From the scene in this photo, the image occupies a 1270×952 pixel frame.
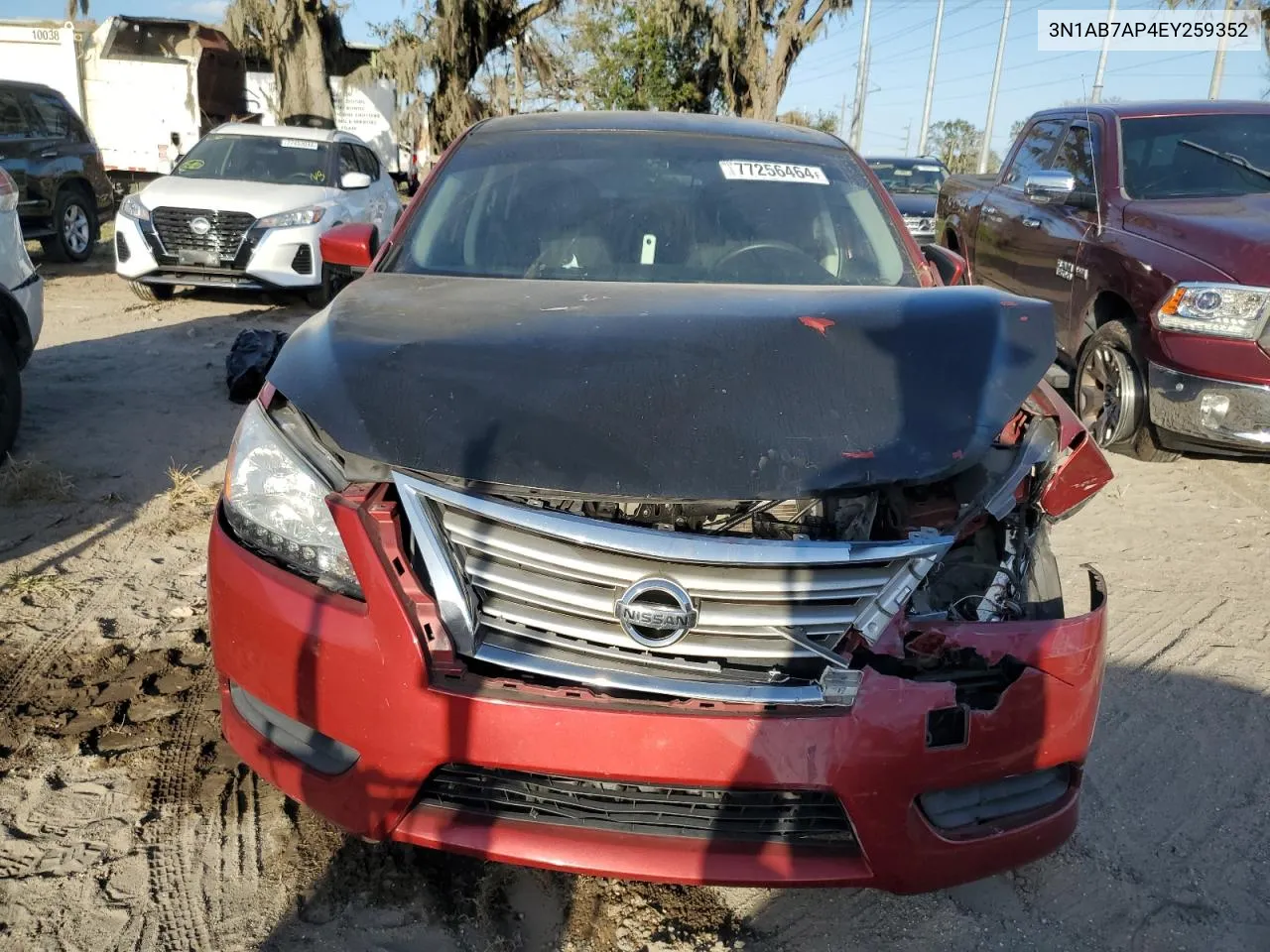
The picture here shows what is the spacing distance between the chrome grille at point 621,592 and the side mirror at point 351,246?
70.3 inches

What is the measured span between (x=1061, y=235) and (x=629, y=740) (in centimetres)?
530

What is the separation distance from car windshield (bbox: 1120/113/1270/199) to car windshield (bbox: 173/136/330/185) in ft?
23.2

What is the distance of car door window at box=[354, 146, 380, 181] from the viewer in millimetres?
10672

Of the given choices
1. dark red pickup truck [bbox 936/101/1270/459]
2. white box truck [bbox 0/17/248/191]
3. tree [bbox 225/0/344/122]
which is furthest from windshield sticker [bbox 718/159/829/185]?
white box truck [bbox 0/17/248/191]

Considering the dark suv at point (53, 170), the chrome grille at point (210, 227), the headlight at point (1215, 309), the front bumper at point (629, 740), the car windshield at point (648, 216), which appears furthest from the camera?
the dark suv at point (53, 170)

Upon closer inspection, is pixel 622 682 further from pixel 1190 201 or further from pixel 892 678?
pixel 1190 201

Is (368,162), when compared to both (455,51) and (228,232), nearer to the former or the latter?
(228,232)

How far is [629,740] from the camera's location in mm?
1729

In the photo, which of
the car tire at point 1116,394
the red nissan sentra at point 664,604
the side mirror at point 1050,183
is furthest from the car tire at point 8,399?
the side mirror at point 1050,183

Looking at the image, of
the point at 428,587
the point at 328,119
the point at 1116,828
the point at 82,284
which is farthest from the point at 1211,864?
the point at 328,119

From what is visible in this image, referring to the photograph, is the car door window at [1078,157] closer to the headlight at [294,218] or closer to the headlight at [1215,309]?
the headlight at [1215,309]

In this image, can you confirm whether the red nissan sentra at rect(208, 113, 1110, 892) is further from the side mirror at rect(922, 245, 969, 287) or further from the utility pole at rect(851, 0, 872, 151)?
the utility pole at rect(851, 0, 872, 151)

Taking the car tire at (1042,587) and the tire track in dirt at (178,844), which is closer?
the tire track in dirt at (178,844)

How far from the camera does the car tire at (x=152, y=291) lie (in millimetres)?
9332
